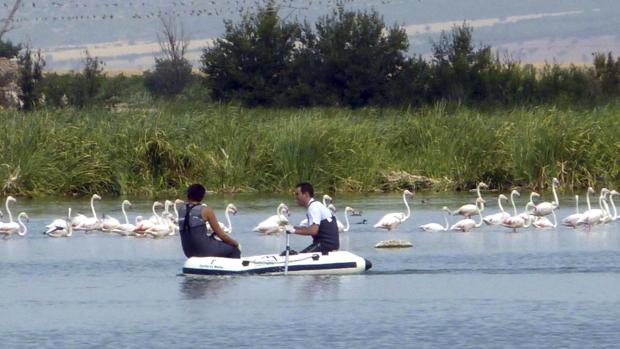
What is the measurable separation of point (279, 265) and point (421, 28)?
132 m

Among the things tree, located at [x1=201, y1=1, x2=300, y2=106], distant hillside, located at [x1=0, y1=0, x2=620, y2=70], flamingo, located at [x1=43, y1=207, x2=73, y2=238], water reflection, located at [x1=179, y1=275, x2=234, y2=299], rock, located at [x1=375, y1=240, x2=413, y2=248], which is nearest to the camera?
water reflection, located at [x1=179, y1=275, x2=234, y2=299]

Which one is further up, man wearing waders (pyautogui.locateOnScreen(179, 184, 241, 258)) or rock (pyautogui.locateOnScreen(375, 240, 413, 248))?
man wearing waders (pyautogui.locateOnScreen(179, 184, 241, 258))

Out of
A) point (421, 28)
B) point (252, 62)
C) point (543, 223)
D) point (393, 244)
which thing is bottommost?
point (543, 223)

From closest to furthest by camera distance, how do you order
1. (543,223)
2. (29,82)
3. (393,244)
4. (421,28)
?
(393,244)
(543,223)
(29,82)
(421,28)

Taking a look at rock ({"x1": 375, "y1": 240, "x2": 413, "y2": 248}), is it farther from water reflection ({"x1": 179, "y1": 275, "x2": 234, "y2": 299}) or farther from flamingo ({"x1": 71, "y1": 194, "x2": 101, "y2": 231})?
flamingo ({"x1": 71, "y1": 194, "x2": 101, "y2": 231})

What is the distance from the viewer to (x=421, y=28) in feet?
484

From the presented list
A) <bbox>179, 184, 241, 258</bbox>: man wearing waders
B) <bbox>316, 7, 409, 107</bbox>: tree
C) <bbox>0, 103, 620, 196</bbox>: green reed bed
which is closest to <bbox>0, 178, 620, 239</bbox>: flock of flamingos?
<bbox>179, 184, 241, 258</bbox>: man wearing waders

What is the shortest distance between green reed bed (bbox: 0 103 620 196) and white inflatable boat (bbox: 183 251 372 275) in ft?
42.0

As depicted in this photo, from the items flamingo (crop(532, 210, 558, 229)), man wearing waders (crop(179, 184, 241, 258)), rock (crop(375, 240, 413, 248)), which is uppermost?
man wearing waders (crop(179, 184, 241, 258))

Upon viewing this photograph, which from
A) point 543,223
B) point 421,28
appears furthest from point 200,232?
point 421,28

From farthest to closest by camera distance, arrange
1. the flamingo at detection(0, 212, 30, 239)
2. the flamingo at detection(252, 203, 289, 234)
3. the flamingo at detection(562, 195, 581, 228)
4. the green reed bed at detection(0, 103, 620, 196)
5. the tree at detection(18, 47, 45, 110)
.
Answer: the tree at detection(18, 47, 45, 110) → the green reed bed at detection(0, 103, 620, 196) → the flamingo at detection(562, 195, 581, 228) → the flamingo at detection(0, 212, 30, 239) → the flamingo at detection(252, 203, 289, 234)

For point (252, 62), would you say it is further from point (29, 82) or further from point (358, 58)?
point (29, 82)

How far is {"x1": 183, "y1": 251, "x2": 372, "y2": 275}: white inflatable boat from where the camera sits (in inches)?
669

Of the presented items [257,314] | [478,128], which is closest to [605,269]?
[257,314]
